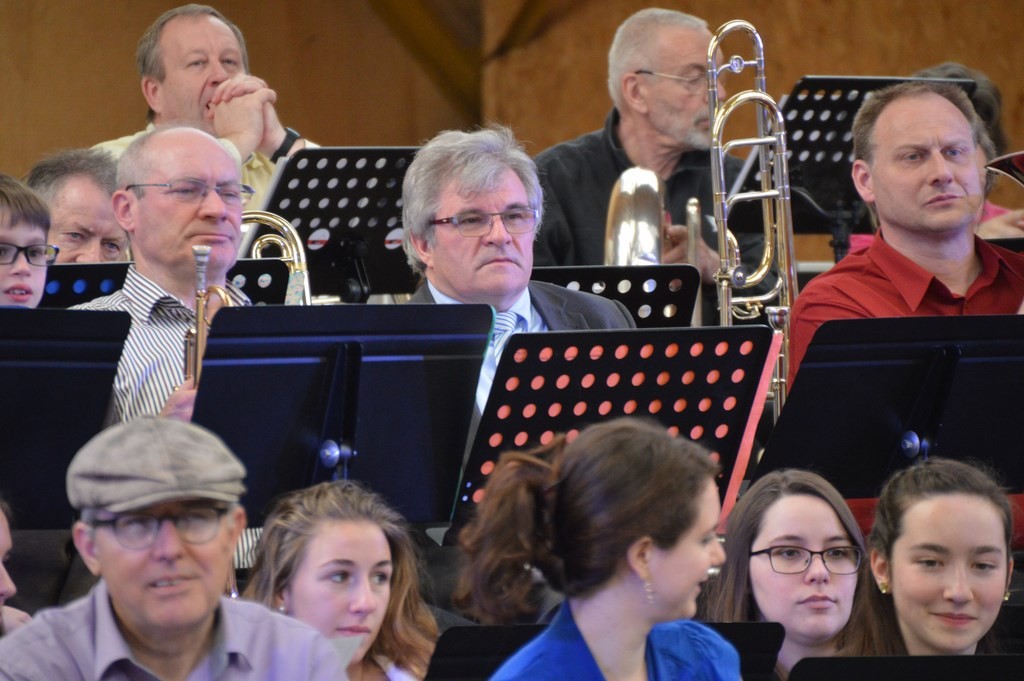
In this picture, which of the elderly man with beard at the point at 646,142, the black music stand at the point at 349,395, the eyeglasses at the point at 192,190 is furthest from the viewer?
the elderly man with beard at the point at 646,142

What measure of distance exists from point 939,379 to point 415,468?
3.32 ft

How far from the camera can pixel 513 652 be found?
224cm

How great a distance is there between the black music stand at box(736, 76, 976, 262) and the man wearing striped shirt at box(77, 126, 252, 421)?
1856mm

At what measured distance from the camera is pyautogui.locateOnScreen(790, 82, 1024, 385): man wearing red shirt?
3.70m

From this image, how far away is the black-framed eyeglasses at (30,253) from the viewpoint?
10.7 ft

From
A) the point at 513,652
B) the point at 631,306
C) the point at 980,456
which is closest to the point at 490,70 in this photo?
the point at 631,306

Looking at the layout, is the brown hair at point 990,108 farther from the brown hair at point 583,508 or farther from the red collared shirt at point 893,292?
the brown hair at point 583,508

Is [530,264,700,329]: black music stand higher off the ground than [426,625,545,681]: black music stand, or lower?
higher

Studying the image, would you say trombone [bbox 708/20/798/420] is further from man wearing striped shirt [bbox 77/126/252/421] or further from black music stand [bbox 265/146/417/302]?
man wearing striped shirt [bbox 77/126/252/421]

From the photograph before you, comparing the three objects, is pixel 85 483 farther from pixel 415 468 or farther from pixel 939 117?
pixel 939 117

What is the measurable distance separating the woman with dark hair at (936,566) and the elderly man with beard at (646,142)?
247 cm

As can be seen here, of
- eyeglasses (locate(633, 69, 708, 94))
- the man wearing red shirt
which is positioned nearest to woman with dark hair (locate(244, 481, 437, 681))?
the man wearing red shirt

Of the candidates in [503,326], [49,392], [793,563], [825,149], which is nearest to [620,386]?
[793,563]

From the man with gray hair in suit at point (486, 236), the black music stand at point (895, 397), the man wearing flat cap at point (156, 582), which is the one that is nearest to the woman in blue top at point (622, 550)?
the man wearing flat cap at point (156, 582)
